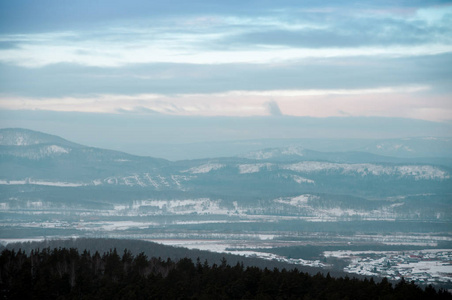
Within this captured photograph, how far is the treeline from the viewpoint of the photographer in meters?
57.2

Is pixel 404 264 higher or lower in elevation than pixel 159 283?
lower

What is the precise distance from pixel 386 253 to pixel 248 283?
73497 millimetres

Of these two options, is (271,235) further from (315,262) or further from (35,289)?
(35,289)

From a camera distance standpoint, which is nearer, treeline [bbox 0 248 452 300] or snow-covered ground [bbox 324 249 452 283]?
treeline [bbox 0 248 452 300]

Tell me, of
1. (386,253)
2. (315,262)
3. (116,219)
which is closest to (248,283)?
(315,262)

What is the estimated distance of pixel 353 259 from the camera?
396 feet

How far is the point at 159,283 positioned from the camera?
193ft

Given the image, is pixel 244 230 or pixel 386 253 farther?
pixel 244 230

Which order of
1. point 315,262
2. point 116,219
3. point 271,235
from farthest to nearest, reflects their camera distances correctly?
point 116,219 → point 271,235 → point 315,262

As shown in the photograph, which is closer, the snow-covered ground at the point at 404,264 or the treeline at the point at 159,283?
the treeline at the point at 159,283

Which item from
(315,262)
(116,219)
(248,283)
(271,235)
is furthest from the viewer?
(116,219)

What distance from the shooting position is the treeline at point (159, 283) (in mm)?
57188

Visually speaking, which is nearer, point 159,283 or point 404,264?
point 159,283

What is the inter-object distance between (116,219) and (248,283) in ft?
429
